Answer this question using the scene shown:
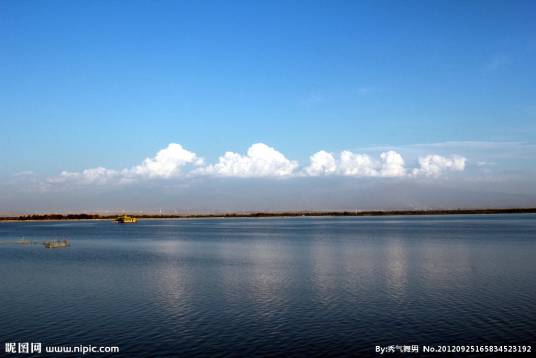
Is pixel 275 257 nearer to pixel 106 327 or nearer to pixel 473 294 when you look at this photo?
pixel 473 294

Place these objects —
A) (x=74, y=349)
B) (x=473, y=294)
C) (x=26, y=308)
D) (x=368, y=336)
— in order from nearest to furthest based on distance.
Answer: (x=74, y=349)
(x=368, y=336)
(x=26, y=308)
(x=473, y=294)

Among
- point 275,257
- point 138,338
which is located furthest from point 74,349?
point 275,257

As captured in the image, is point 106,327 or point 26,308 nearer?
point 106,327

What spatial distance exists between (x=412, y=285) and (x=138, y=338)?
19472 millimetres

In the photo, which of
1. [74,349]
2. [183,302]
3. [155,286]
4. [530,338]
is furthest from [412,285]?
[74,349]

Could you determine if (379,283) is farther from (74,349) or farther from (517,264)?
(74,349)

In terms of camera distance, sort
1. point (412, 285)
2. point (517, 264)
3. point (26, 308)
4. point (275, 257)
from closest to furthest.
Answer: point (26, 308) < point (412, 285) < point (517, 264) < point (275, 257)

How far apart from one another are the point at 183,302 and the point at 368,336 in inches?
467

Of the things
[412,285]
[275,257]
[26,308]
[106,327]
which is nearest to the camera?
[106,327]

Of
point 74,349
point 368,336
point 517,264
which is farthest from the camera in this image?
point 517,264

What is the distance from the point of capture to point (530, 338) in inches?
764

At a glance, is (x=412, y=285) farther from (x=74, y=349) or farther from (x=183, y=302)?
(x=74, y=349)

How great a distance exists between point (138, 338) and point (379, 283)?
18555 mm

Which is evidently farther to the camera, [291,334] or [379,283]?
[379,283]
